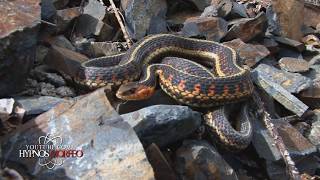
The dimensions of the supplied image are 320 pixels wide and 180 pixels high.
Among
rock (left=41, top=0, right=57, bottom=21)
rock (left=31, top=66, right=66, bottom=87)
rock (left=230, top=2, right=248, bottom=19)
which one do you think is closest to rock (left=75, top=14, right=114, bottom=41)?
rock (left=41, top=0, right=57, bottom=21)

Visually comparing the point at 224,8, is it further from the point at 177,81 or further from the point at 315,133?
the point at 177,81

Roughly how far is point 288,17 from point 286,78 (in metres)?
1.41

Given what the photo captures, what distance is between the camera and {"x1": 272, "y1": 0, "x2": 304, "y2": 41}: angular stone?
8.21 metres

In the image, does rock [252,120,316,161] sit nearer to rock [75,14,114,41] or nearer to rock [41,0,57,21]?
rock [75,14,114,41]

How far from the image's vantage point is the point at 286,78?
7215 mm

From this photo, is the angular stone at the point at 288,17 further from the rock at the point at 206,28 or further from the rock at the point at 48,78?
the rock at the point at 48,78

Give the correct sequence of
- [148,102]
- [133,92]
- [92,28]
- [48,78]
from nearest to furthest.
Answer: [133,92] → [148,102] → [48,78] → [92,28]

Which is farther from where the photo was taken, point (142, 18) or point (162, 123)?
point (142, 18)

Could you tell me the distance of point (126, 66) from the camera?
5859 millimetres

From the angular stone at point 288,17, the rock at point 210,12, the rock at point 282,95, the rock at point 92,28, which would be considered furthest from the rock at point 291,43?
the rock at point 92,28

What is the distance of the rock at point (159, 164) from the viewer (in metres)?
4.80

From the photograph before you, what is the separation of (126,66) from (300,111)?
2.34 meters

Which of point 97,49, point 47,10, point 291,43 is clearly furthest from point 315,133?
point 47,10

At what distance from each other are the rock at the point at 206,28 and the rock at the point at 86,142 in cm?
271
